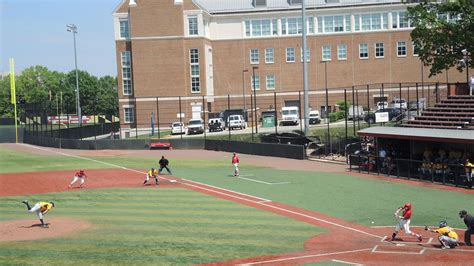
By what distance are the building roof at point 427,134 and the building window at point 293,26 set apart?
169 feet

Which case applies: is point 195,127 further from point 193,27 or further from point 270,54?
point 270,54

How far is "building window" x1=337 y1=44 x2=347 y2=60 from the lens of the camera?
9150 centimetres

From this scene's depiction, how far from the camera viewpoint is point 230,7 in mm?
96500

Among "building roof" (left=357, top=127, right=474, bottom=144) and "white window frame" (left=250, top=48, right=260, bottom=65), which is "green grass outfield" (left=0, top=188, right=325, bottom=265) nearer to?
"building roof" (left=357, top=127, right=474, bottom=144)

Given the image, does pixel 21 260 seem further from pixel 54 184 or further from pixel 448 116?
pixel 448 116

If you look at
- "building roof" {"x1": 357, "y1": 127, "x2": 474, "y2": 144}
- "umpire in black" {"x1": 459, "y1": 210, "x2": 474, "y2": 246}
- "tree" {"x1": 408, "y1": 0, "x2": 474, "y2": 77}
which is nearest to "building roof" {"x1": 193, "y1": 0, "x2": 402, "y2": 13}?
"tree" {"x1": 408, "y1": 0, "x2": 474, "y2": 77}

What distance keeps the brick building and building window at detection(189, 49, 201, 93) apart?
0.48 feet

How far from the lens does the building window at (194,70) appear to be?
89.0 meters

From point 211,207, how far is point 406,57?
68.3 metres

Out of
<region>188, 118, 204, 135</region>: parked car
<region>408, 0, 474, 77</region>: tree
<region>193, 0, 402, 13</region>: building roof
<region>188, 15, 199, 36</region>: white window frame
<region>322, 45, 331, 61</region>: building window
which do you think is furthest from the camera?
<region>193, 0, 402, 13</region>: building roof

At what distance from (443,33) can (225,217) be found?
3190cm

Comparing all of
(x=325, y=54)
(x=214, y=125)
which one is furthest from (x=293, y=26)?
(x=214, y=125)

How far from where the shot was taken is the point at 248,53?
93.1 meters

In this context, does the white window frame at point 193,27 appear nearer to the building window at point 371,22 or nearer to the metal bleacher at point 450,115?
the building window at point 371,22
